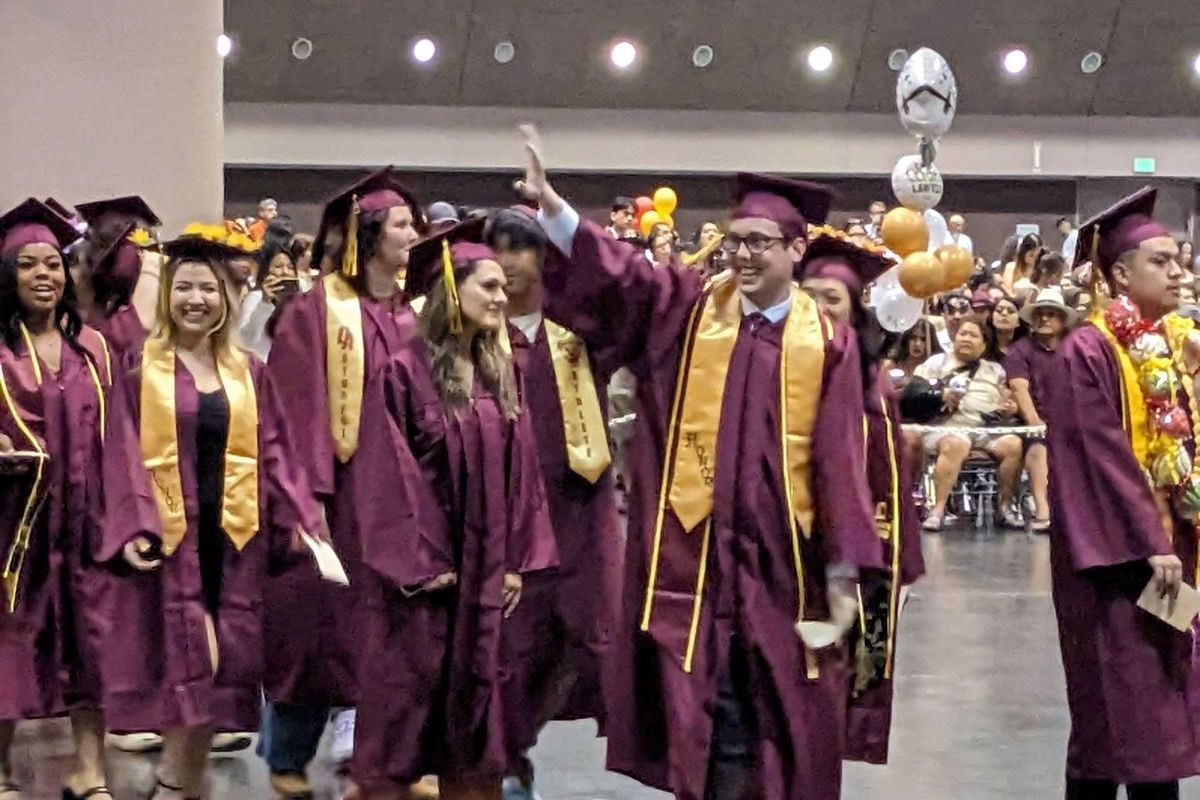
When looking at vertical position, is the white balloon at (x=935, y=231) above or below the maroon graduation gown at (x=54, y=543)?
above

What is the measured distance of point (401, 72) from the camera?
64.8 ft

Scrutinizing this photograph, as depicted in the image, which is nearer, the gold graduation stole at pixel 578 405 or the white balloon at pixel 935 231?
the gold graduation stole at pixel 578 405

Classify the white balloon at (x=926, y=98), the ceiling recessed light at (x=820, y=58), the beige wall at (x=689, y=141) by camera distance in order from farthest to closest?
the beige wall at (x=689, y=141)
the ceiling recessed light at (x=820, y=58)
the white balloon at (x=926, y=98)

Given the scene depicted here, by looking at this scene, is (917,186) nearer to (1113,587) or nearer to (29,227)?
(1113,587)

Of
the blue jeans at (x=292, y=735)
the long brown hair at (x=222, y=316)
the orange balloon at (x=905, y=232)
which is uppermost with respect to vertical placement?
the orange balloon at (x=905, y=232)

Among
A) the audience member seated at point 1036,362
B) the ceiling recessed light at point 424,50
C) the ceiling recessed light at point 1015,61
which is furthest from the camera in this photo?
the ceiling recessed light at point 1015,61

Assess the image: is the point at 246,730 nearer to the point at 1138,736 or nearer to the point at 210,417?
the point at 210,417

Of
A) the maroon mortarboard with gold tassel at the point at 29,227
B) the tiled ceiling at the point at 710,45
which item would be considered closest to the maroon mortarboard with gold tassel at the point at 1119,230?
the maroon mortarboard with gold tassel at the point at 29,227

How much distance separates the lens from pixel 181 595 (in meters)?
5.27

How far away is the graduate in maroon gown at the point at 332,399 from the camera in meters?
5.64

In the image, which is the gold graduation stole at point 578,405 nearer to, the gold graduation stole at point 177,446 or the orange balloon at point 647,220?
the gold graduation stole at point 177,446

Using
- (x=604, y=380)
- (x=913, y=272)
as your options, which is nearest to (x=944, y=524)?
(x=913, y=272)

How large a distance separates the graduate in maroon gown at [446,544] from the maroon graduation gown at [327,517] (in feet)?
2.42

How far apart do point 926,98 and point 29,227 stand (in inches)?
202
